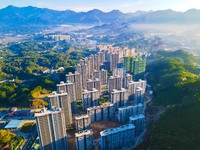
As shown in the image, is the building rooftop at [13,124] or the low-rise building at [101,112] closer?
the building rooftop at [13,124]

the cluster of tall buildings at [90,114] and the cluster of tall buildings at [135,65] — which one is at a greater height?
the cluster of tall buildings at [135,65]

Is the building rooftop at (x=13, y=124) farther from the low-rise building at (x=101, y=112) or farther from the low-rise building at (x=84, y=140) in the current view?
the low-rise building at (x=84, y=140)

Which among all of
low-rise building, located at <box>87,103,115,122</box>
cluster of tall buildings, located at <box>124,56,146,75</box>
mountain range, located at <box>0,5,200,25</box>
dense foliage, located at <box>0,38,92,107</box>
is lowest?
low-rise building, located at <box>87,103,115,122</box>

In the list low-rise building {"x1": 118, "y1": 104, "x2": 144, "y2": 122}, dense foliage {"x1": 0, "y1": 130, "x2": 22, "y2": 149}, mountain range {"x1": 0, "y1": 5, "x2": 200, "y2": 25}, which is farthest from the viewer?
mountain range {"x1": 0, "y1": 5, "x2": 200, "y2": 25}

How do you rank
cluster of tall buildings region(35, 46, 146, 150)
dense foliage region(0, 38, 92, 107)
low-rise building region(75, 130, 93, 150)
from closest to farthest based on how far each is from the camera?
cluster of tall buildings region(35, 46, 146, 150), low-rise building region(75, 130, 93, 150), dense foliage region(0, 38, 92, 107)

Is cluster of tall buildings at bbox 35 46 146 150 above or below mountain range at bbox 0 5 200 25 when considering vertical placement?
below

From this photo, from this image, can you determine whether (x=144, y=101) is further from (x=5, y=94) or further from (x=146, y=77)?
(x=5, y=94)

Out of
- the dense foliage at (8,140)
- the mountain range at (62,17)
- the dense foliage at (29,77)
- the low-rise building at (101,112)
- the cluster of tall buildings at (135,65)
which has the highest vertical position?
the mountain range at (62,17)

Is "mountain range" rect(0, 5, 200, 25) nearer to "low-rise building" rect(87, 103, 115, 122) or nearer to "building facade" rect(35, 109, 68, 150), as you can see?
"low-rise building" rect(87, 103, 115, 122)

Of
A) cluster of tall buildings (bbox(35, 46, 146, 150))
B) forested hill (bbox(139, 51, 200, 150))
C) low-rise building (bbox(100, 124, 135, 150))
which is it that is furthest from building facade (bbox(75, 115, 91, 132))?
forested hill (bbox(139, 51, 200, 150))

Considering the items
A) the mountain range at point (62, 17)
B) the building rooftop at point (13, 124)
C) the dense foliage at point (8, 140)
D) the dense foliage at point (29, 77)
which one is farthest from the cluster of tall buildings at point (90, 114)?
the mountain range at point (62, 17)

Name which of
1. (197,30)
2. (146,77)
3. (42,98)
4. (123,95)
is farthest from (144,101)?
(197,30)
